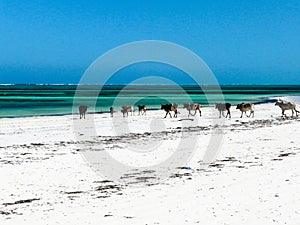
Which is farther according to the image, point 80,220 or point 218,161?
point 218,161

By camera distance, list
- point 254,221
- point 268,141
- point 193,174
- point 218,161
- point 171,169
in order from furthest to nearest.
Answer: point 268,141
point 218,161
point 171,169
point 193,174
point 254,221

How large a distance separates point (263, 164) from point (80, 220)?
242 inches

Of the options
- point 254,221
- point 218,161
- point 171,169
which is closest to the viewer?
point 254,221

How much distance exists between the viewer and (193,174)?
1080 centimetres

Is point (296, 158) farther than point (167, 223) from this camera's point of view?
Yes

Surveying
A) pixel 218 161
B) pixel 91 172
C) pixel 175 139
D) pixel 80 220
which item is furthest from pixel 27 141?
pixel 80 220

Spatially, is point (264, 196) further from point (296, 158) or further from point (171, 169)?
point (296, 158)

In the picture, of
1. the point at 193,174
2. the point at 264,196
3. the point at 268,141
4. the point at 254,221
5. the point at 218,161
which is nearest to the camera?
the point at 254,221

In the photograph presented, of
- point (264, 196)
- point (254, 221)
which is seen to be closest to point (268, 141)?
point (264, 196)

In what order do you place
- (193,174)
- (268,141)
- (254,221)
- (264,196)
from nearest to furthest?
(254,221) < (264,196) < (193,174) < (268,141)

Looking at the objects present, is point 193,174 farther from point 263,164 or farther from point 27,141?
point 27,141

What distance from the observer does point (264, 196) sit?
8.16m

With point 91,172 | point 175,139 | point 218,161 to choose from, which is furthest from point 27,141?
point 218,161

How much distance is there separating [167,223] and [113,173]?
4486 millimetres
